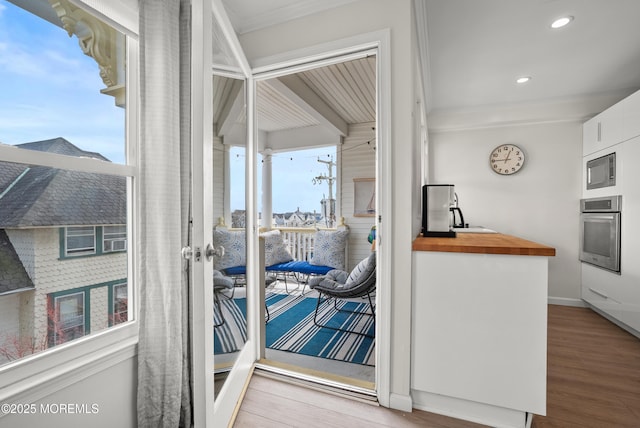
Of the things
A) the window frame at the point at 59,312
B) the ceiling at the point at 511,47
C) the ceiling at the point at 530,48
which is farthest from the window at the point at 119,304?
the ceiling at the point at 530,48

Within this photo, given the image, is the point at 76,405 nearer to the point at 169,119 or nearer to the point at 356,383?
the point at 169,119

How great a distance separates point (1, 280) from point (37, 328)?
22 centimetres

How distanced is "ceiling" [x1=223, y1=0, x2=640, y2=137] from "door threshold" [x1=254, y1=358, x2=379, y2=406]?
2382 mm

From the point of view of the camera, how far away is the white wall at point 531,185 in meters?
3.46

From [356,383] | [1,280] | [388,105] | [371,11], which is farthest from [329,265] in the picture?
[1,280]

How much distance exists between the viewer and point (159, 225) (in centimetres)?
127

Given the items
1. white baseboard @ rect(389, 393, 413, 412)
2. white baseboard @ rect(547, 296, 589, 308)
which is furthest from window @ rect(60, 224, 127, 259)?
white baseboard @ rect(547, 296, 589, 308)

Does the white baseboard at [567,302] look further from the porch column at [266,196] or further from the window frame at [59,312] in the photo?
the window frame at [59,312]

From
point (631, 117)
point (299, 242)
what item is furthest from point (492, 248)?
Result: point (299, 242)

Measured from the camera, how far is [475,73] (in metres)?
2.84

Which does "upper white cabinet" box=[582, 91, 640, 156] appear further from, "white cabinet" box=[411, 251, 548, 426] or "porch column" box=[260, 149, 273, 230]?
"porch column" box=[260, 149, 273, 230]

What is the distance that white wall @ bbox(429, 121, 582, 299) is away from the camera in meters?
3.46

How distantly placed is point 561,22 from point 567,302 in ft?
10.5

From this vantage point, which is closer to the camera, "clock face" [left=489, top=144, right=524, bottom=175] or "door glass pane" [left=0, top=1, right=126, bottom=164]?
"door glass pane" [left=0, top=1, right=126, bottom=164]
